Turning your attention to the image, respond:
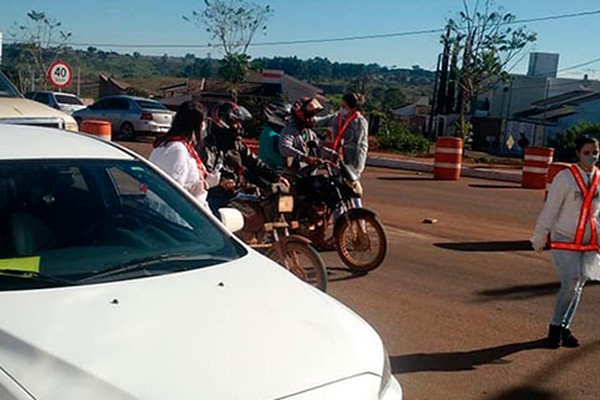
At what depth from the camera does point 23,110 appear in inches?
417

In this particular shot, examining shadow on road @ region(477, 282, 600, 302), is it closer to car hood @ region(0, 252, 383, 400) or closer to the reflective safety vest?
the reflective safety vest

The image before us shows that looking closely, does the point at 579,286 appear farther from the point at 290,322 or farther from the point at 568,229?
the point at 290,322

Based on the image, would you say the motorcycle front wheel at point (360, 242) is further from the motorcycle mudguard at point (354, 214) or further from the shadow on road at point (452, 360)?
the shadow on road at point (452, 360)

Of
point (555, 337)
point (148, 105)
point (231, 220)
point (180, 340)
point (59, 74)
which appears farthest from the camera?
point (148, 105)

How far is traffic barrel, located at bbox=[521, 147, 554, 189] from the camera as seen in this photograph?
18.0m

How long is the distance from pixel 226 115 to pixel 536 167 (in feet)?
39.0

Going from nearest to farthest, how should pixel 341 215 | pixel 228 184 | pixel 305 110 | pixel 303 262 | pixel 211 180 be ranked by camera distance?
pixel 211 180 → pixel 303 262 → pixel 228 184 → pixel 341 215 → pixel 305 110

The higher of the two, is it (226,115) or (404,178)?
(226,115)

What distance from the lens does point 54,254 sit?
3.65 m

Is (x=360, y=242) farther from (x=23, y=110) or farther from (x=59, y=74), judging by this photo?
(x=59, y=74)

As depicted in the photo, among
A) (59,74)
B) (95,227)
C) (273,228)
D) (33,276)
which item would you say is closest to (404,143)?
(59,74)

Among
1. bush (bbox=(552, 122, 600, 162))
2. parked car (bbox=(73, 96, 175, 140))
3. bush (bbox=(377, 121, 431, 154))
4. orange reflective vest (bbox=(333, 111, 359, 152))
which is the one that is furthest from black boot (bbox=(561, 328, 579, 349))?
bush (bbox=(552, 122, 600, 162))

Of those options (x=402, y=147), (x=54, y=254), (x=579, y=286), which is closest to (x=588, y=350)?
(x=579, y=286)

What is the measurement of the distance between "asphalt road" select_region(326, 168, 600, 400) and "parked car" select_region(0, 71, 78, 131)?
4599mm
